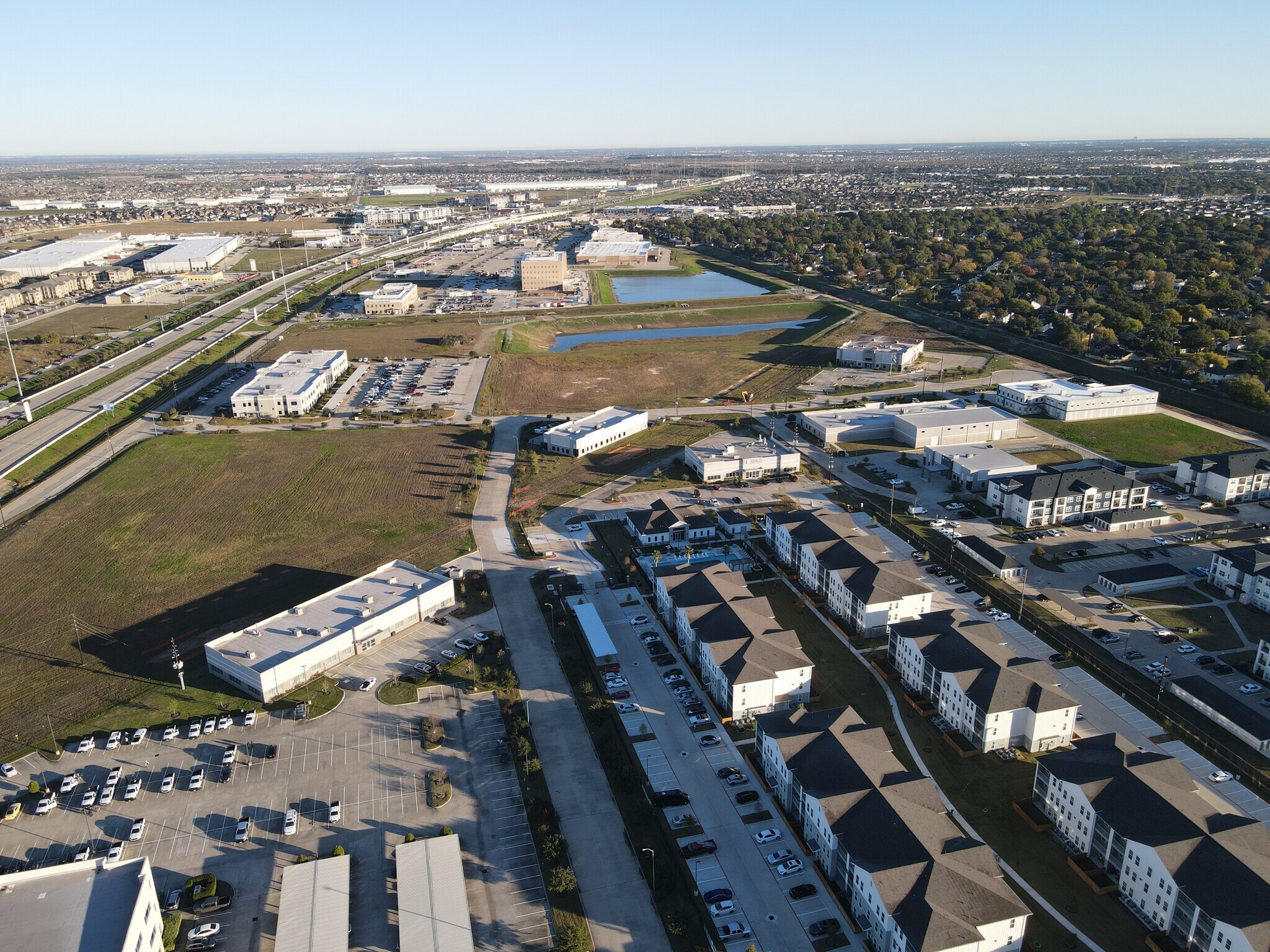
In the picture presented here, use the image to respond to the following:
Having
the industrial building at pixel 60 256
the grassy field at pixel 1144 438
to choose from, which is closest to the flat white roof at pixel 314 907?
the grassy field at pixel 1144 438

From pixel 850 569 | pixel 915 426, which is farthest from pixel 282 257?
pixel 850 569

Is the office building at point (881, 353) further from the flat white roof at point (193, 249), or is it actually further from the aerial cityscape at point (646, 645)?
the flat white roof at point (193, 249)

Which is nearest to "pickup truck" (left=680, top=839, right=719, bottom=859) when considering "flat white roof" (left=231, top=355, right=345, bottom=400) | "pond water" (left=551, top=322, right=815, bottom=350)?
"flat white roof" (left=231, top=355, right=345, bottom=400)

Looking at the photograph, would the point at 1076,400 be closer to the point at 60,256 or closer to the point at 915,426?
the point at 915,426

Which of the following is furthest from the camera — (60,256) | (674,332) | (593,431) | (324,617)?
(60,256)

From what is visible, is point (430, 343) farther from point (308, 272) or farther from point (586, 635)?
point (586, 635)

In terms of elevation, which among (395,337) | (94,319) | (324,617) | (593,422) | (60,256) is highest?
(60,256)

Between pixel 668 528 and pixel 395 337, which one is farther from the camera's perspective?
pixel 395 337
